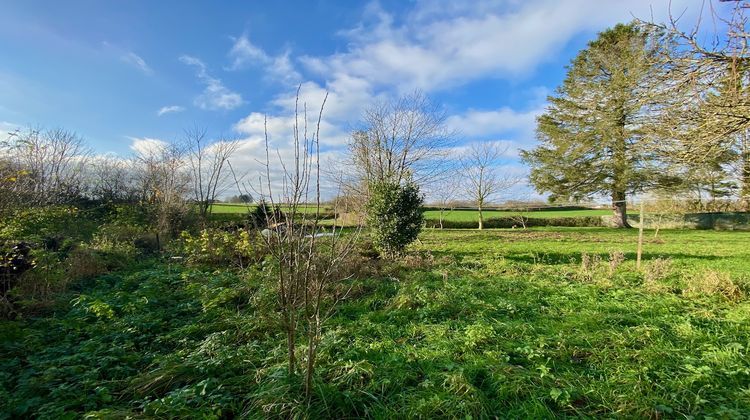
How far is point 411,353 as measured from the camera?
10.4 ft

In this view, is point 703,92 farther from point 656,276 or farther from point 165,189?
point 165,189

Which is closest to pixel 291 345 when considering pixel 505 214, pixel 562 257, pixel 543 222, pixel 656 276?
pixel 656 276

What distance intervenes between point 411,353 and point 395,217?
5.90 m

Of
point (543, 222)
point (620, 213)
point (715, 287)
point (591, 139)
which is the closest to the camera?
point (715, 287)

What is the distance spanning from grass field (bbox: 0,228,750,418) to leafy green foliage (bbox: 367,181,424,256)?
3.33 meters

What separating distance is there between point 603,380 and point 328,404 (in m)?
2.19

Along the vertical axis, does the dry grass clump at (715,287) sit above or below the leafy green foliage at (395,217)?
below

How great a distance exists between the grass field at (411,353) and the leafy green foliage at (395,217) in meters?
3.33

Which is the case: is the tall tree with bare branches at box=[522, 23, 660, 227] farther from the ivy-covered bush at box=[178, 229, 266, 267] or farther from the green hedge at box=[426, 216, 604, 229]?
Answer: the ivy-covered bush at box=[178, 229, 266, 267]

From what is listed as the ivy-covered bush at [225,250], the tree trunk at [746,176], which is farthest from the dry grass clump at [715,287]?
the ivy-covered bush at [225,250]

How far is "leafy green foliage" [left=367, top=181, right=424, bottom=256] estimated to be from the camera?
9016 mm

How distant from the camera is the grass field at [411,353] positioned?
236 centimetres

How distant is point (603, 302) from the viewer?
4.73m

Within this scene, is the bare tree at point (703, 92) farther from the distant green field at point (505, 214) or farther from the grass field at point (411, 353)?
the distant green field at point (505, 214)
